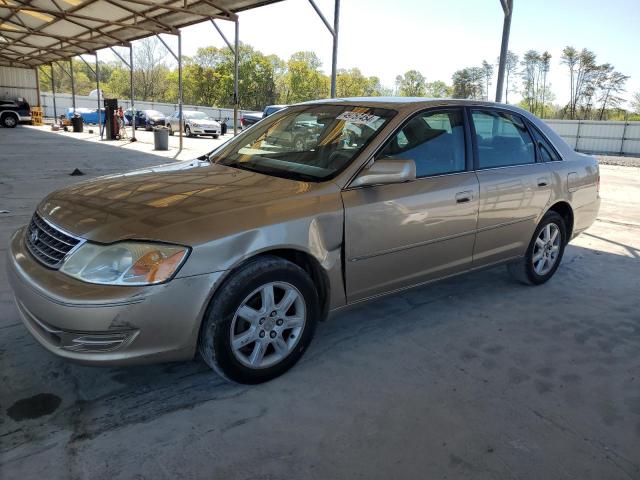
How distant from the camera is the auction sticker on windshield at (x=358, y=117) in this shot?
3.32m

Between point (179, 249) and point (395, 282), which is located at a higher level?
point (179, 249)

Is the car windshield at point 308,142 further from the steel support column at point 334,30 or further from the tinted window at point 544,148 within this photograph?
the steel support column at point 334,30

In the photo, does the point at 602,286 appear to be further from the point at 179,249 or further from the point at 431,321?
the point at 179,249

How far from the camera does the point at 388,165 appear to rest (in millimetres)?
2939

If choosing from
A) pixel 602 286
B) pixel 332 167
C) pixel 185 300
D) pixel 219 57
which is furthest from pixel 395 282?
pixel 219 57

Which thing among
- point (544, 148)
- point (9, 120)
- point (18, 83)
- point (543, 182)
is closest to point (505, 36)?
point (544, 148)

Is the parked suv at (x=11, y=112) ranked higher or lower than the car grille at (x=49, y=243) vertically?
higher

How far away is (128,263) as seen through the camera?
2.29 m

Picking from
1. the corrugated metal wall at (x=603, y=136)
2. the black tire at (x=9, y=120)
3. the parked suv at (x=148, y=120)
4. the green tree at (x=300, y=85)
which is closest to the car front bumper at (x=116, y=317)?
the black tire at (x=9, y=120)

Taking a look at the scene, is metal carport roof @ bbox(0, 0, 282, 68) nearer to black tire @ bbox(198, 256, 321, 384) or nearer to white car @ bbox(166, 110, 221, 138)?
white car @ bbox(166, 110, 221, 138)

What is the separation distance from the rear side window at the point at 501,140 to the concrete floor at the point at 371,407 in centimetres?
121

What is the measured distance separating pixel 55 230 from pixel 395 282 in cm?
202

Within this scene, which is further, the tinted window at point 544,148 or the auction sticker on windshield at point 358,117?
the tinted window at point 544,148

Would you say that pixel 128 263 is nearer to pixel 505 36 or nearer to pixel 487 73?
pixel 505 36
